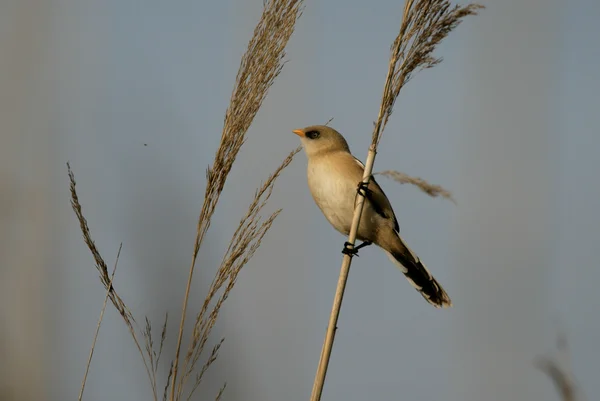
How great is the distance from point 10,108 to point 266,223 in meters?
1.33

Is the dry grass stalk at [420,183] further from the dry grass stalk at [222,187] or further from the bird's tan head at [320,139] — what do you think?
the bird's tan head at [320,139]

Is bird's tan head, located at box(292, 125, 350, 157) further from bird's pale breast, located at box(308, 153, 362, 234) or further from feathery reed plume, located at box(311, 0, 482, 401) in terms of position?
feathery reed plume, located at box(311, 0, 482, 401)

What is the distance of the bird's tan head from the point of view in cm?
334

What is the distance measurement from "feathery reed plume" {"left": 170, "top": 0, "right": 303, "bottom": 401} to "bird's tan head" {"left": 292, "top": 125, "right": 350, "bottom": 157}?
4.11 feet

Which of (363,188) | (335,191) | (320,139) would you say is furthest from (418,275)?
(320,139)

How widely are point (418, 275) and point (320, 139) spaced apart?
0.89 meters

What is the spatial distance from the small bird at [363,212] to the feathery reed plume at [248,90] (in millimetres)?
828

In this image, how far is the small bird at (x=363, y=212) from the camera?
A: 2801mm

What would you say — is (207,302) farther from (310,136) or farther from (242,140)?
(310,136)

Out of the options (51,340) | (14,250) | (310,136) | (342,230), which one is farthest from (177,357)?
(310,136)

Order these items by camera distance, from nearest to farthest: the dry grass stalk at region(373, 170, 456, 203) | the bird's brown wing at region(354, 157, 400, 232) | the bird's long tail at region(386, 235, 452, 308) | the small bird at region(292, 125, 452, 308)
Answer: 1. the dry grass stalk at region(373, 170, 456, 203)
2. the bird's long tail at region(386, 235, 452, 308)
3. the small bird at region(292, 125, 452, 308)
4. the bird's brown wing at region(354, 157, 400, 232)

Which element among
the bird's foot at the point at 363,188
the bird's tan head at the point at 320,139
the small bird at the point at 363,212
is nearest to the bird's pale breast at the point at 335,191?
the small bird at the point at 363,212

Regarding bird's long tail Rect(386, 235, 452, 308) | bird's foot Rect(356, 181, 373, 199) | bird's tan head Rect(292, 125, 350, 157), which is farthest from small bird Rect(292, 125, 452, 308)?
bird's foot Rect(356, 181, 373, 199)

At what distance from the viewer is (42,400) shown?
2373 millimetres
